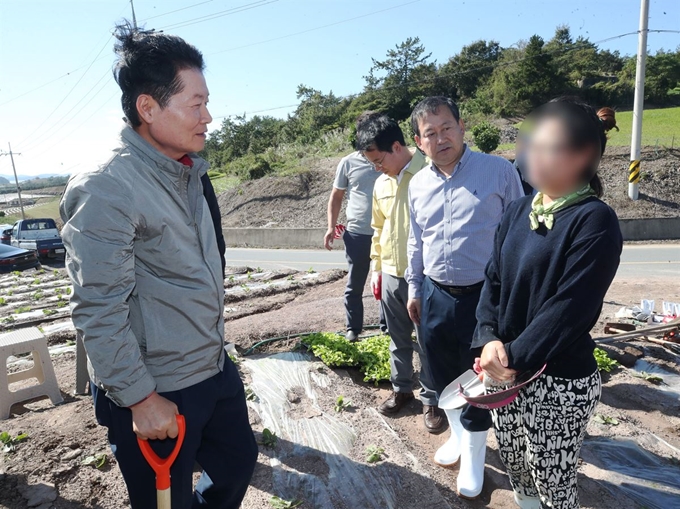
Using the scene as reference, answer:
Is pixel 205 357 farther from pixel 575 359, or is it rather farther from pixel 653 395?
pixel 653 395

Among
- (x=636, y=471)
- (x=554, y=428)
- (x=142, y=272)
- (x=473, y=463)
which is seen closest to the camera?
(x=142, y=272)

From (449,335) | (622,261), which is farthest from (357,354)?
(622,261)

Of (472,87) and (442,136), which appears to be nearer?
(442,136)

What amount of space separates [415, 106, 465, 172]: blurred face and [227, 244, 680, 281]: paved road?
7.03 meters

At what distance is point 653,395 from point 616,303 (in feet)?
7.95

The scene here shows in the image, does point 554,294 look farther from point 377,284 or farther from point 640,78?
point 640,78

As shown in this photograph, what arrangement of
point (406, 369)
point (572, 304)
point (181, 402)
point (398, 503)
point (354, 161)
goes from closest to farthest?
point (572, 304)
point (181, 402)
point (398, 503)
point (406, 369)
point (354, 161)

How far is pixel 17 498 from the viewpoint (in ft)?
8.45

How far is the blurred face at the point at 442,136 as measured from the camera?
104 inches

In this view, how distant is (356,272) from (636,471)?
2.89 m

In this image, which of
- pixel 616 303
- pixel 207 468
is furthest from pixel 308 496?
pixel 616 303

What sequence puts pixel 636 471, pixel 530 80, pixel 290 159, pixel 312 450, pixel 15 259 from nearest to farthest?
pixel 636 471 → pixel 312 450 → pixel 15 259 → pixel 530 80 → pixel 290 159

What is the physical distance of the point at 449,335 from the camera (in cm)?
269

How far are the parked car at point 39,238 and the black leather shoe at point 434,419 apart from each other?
1671 centimetres
